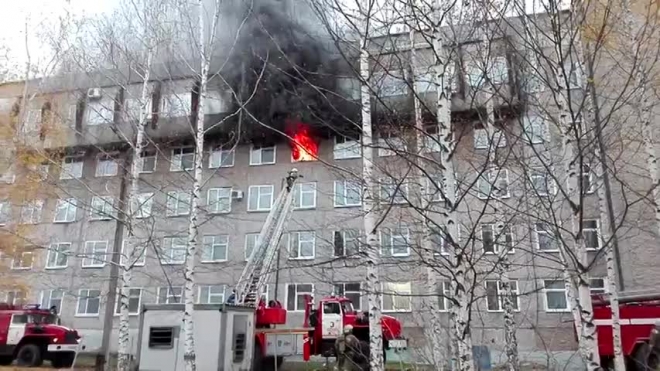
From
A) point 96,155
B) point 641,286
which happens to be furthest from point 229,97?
point 641,286

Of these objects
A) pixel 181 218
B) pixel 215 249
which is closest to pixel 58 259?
pixel 181 218

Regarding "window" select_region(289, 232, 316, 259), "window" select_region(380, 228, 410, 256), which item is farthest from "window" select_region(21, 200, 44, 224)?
"window" select_region(380, 228, 410, 256)

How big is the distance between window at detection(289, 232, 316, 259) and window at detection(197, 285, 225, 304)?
3.98 metres

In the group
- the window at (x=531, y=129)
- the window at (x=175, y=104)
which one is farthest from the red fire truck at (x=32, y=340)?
the window at (x=531, y=129)

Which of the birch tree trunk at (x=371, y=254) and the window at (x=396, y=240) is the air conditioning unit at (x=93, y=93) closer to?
the window at (x=396, y=240)

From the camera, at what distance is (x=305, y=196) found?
1010 inches

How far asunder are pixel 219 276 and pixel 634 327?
1819cm

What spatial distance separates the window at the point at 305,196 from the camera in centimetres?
2542

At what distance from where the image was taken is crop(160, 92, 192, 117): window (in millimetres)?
18700

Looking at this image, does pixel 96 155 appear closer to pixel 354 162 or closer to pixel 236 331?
pixel 354 162

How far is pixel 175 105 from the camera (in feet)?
65.8

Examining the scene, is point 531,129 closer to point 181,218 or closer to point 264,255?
point 264,255

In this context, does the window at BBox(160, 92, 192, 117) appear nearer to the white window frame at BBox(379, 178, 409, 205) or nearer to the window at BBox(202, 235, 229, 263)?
the window at BBox(202, 235, 229, 263)

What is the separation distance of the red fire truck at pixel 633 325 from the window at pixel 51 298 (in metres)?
26.4
